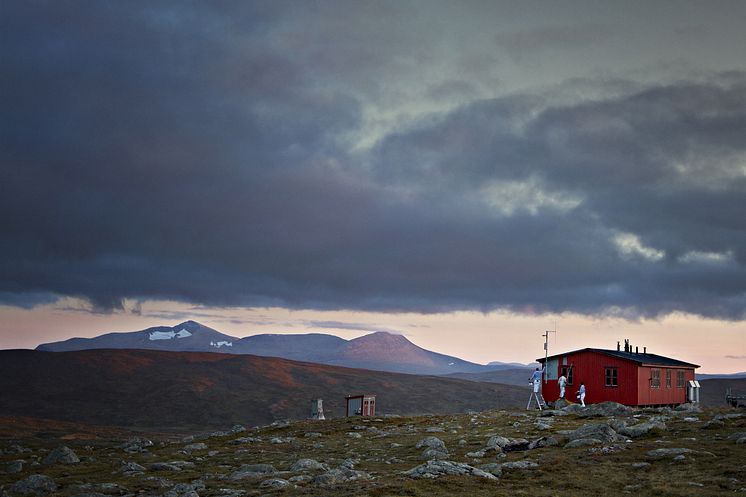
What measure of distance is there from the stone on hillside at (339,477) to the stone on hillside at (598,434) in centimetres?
1028

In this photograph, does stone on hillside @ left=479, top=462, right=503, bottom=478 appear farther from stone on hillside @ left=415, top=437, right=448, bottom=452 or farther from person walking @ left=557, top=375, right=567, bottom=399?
person walking @ left=557, top=375, right=567, bottom=399

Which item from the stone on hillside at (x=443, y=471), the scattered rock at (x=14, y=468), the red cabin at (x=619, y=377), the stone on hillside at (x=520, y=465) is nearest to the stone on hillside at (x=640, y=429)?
the stone on hillside at (x=520, y=465)

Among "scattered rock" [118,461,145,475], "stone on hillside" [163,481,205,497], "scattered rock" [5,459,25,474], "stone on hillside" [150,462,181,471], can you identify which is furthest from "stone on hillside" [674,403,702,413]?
"scattered rock" [5,459,25,474]

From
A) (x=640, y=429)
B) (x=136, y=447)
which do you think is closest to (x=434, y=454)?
(x=640, y=429)

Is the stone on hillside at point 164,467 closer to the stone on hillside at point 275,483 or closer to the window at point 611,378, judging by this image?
the stone on hillside at point 275,483

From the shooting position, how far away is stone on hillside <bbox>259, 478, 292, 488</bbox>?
67.3 ft

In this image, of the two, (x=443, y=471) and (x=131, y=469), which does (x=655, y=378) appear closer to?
(x=443, y=471)

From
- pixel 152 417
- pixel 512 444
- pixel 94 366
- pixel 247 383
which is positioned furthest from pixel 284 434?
pixel 94 366

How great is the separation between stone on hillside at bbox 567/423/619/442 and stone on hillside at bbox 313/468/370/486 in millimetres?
10283

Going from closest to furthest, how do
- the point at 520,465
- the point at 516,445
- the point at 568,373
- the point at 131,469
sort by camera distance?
the point at 520,465 < the point at 516,445 < the point at 131,469 < the point at 568,373

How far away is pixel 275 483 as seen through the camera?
20.8 metres

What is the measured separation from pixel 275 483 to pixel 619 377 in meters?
39.4

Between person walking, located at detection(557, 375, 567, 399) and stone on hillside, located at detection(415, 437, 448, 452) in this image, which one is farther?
person walking, located at detection(557, 375, 567, 399)

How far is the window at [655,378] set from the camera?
173 ft
